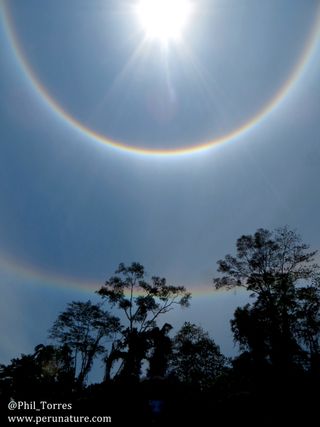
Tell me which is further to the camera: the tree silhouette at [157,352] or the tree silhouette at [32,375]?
the tree silhouette at [157,352]

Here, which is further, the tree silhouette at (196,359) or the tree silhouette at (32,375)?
the tree silhouette at (196,359)

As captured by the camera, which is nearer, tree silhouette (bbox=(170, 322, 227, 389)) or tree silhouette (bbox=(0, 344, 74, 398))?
tree silhouette (bbox=(0, 344, 74, 398))

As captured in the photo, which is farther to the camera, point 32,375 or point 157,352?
point 157,352

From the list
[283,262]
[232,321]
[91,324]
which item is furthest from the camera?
[91,324]

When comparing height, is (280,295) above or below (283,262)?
below

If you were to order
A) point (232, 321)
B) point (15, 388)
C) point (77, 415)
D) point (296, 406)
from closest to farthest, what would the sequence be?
point (296, 406), point (77, 415), point (15, 388), point (232, 321)

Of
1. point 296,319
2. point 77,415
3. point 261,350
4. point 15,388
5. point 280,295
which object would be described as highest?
point 280,295

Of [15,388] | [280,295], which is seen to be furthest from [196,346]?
[15,388]

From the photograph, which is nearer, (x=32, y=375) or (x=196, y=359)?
(x=32, y=375)

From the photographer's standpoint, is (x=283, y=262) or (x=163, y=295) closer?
(x=283, y=262)

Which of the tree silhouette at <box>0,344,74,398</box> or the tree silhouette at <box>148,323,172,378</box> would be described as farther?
the tree silhouette at <box>148,323,172,378</box>

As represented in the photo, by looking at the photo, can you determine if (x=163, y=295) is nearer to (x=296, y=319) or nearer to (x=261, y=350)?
(x=261, y=350)
